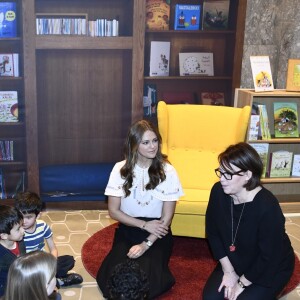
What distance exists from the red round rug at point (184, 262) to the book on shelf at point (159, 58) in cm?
140

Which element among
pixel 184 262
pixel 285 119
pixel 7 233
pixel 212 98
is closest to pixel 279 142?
pixel 285 119

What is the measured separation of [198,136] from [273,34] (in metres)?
1.47

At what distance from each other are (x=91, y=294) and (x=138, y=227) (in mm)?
483

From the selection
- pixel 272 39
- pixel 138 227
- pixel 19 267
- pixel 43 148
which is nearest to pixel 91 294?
pixel 138 227

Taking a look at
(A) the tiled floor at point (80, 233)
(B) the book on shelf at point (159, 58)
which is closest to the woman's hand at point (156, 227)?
(A) the tiled floor at point (80, 233)

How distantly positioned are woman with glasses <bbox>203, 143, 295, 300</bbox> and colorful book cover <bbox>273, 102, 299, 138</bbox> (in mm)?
1883

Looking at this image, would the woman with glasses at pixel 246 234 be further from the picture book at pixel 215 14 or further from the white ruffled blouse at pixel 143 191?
the picture book at pixel 215 14

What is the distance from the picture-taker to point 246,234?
8.22ft

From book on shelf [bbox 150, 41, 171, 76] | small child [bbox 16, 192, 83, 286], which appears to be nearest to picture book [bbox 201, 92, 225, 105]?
book on shelf [bbox 150, 41, 171, 76]

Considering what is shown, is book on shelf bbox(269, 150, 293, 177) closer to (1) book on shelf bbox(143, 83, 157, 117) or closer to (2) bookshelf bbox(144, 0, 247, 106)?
(2) bookshelf bbox(144, 0, 247, 106)


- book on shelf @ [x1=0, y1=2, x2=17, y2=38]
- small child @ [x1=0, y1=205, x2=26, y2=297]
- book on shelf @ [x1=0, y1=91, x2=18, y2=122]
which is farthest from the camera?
book on shelf @ [x1=0, y1=91, x2=18, y2=122]

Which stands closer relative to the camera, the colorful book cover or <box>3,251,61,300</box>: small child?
<box>3,251,61,300</box>: small child

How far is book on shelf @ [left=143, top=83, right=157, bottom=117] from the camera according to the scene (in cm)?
437

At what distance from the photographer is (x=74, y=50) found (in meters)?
4.23
